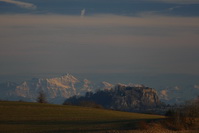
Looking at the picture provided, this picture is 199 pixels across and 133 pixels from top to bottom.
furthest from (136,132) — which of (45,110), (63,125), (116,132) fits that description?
(45,110)

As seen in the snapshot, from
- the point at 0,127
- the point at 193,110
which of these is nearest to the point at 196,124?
the point at 193,110

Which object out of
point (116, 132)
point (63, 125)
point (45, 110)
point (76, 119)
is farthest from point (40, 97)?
point (116, 132)

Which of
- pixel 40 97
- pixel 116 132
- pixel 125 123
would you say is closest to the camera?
pixel 116 132

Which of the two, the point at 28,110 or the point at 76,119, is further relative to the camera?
the point at 28,110

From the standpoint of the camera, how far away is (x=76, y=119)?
8869 centimetres

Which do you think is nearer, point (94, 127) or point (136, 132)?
point (136, 132)

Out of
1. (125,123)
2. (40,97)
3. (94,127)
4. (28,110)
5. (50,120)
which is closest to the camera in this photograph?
(94,127)

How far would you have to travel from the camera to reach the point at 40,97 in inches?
6191

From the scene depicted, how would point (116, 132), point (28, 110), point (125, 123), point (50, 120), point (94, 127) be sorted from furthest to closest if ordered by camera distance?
point (28, 110) → point (50, 120) → point (125, 123) → point (94, 127) → point (116, 132)

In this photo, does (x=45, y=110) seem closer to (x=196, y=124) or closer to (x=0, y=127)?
(x=0, y=127)

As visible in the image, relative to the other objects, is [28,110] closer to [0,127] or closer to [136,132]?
[0,127]

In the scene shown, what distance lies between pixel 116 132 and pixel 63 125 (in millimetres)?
12171

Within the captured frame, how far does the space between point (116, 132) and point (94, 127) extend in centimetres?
645

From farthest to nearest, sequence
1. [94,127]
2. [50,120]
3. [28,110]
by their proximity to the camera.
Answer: [28,110]
[50,120]
[94,127]
